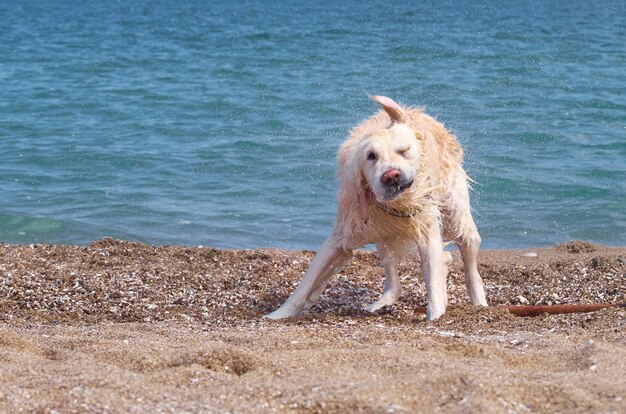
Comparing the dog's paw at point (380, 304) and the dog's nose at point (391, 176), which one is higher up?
the dog's nose at point (391, 176)

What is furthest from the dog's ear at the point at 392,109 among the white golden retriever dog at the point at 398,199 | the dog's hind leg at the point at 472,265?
the dog's hind leg at the point at 472,265

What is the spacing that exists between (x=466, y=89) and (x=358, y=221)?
12.1 m

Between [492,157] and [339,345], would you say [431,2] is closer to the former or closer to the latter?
[492,157]

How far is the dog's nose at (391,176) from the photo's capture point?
234 inches

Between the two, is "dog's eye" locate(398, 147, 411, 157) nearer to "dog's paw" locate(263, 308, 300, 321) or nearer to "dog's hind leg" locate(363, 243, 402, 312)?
"dog's hind leg" locate(363, 243, 402, 312)

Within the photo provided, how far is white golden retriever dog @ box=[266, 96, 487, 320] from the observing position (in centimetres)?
609

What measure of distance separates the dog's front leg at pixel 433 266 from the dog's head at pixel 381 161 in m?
0.44

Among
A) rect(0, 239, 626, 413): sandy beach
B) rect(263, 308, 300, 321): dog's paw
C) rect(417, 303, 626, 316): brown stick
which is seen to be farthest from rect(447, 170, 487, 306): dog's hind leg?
rect(263, 308, 300, 321): dog's paw

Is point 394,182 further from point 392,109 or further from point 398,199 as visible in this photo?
point 392,109

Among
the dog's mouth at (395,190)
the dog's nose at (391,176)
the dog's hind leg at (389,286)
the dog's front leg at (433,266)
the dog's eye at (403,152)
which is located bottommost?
the dog's hind leg at (389,286)

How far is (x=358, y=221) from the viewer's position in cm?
645

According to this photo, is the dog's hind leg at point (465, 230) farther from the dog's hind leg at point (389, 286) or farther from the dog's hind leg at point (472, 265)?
the dog's hind leg at point (389, 286)

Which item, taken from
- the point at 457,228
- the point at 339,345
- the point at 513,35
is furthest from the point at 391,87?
the point at 339,345

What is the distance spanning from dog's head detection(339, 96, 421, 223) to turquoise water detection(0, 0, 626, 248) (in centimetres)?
385
